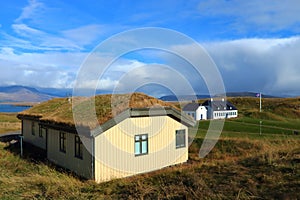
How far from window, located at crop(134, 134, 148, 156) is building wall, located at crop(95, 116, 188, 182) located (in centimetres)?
21

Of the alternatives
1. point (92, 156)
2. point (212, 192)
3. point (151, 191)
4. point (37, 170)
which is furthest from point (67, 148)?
point (212, 192)

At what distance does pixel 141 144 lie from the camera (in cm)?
1581

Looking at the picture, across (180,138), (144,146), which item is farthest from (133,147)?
(180,138)

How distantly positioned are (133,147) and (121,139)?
103 cm

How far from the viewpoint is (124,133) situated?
14.9 metres

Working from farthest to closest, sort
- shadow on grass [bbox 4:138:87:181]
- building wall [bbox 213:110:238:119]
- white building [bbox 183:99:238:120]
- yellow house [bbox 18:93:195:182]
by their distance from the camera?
building wall [bbox 213:110:238:119] < white building [bbox 183:99:238:120] < shadow on grass [bbox 4:138:87:181] < yellow house [bbox 18:93:195:182]

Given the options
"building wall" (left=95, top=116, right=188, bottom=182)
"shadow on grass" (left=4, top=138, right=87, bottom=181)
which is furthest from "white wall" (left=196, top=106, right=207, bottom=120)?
"building wall" (left=95, top=116, right=188, bottom=182)

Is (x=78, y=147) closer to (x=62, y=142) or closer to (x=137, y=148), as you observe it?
(x=62, y=142)

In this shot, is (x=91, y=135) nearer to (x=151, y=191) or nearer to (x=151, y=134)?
(x=151, y=134)

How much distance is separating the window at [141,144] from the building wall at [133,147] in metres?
0.21

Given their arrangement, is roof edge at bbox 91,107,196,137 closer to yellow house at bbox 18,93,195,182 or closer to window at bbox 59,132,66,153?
yellow house at bbox 18,93,195,182

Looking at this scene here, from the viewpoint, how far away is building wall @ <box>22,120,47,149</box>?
21.7m

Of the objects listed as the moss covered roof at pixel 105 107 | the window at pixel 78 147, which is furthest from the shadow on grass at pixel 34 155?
the moss covered roof at pixel 105 107

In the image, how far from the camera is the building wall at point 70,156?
14.0 meters
